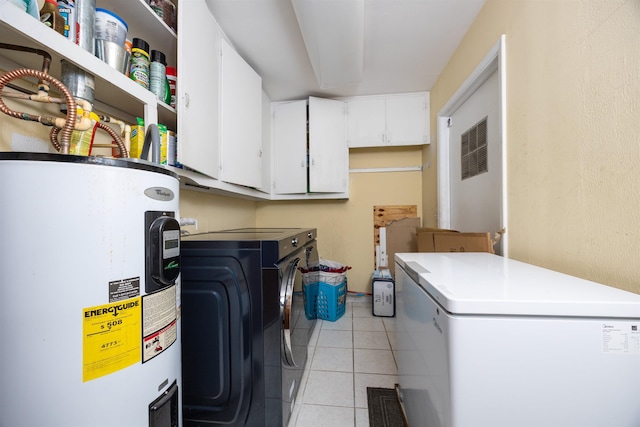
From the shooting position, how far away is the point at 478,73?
1637 mm

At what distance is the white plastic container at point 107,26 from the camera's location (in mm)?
926

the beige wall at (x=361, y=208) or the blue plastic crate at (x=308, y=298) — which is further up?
the beige wall at (x=361, y=208)

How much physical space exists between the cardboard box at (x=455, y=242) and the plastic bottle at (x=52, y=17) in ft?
6.67

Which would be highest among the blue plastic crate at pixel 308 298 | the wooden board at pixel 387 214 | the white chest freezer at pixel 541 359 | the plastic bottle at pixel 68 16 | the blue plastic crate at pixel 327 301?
the plastic bottle at pixel 68 16

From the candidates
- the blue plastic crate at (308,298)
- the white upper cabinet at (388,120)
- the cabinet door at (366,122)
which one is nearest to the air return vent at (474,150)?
the white upper cabinet at (388,120)

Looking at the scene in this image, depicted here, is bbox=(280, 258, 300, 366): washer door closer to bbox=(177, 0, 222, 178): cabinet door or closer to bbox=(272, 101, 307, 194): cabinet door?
bbox=(177, 0, 222, 178): cabinet door

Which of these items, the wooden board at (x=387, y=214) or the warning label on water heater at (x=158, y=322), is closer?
the warning label on water heater at (x=158, y=322)

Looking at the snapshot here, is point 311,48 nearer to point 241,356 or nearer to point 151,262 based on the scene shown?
point 151,262

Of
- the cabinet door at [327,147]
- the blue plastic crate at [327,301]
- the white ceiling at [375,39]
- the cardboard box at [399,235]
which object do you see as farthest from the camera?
the cardboard box at [399,235]

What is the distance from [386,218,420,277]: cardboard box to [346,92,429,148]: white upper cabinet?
37.8 inches

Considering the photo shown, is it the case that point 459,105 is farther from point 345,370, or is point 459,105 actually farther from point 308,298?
point 345,370

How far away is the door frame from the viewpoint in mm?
1380

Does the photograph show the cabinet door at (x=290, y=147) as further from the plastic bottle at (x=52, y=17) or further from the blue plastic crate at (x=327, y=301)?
the plastic bottle at (x=52, y=17)

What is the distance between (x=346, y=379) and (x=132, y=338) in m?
1.41
